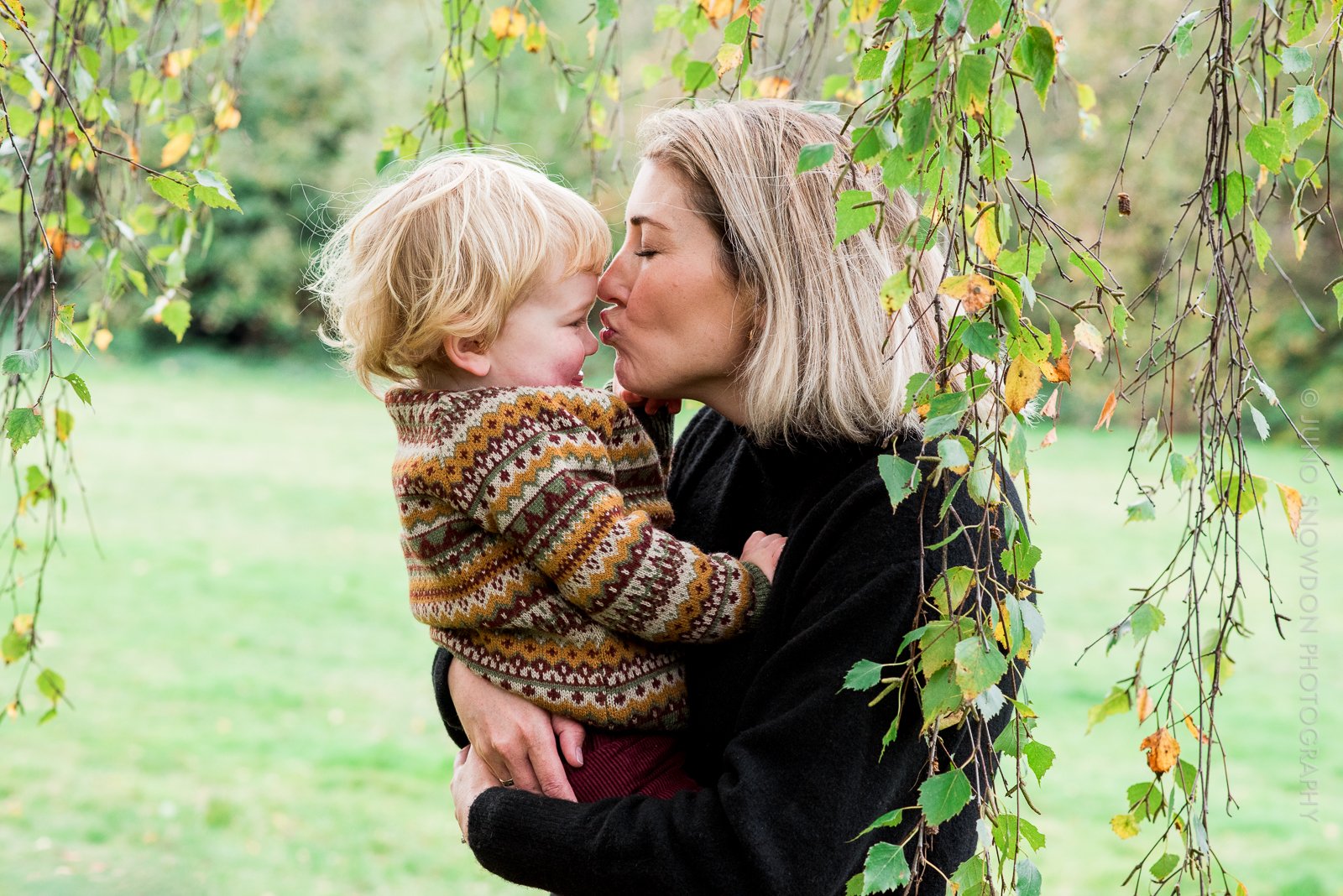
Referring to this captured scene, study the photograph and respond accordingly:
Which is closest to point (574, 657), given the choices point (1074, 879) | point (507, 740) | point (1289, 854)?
point (507, 740)

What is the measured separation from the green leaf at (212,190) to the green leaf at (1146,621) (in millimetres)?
954

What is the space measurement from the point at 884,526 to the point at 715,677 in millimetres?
318

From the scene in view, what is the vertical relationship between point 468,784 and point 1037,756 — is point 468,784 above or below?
below

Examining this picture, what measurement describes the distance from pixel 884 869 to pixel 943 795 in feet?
0.27

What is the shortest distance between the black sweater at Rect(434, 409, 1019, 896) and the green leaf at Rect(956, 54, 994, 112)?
1.23 ft

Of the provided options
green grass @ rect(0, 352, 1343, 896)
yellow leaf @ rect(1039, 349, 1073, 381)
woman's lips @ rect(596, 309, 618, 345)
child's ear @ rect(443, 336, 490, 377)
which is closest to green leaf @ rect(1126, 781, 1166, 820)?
yellow leaf @ rect(1039, 349, 1073, 381)

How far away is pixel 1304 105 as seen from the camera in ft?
3.79

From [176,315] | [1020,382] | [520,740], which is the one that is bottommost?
[520,740]

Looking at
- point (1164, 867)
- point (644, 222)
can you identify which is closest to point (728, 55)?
point (644, 222)

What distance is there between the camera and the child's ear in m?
1.63

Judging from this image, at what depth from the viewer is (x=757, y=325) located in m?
1.55

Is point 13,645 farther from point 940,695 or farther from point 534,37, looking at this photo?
point 940,695

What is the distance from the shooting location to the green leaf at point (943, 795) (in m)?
1.05

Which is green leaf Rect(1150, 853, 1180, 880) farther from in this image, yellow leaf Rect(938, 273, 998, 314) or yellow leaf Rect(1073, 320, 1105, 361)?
yellow leaf Rect(938, 273, 998, 314)
